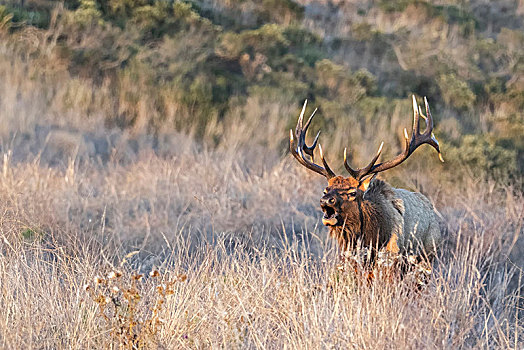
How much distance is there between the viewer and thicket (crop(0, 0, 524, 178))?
12750 millimetres

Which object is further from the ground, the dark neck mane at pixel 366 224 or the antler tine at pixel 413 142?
the antler tine at pixel 413 142

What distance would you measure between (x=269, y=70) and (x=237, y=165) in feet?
20.4

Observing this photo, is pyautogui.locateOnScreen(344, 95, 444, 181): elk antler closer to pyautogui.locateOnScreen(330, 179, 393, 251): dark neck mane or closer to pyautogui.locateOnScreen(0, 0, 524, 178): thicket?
pyautogui.locateOnScreen(330, 179, 393, 251): dark neck mane

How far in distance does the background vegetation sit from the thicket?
0.05 meters

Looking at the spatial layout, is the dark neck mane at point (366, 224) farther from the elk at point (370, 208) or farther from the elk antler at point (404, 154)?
the elk antler at point (404, 154)

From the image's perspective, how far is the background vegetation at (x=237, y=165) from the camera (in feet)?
14.7

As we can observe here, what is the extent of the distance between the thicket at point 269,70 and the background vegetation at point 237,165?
5 cm

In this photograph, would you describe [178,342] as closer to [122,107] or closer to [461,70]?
[122,107]

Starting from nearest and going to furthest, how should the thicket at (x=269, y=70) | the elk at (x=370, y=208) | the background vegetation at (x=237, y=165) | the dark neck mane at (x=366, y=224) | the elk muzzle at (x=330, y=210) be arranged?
the background vegetation at (x=237, y=165)
the elk muzzle at (x=330, y=210)
the elk at (x=370, y=208)
the dark neck mane at (x=366, y=224)
the thicket at (x=269, y=70)

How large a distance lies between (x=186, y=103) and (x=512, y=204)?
6333mm

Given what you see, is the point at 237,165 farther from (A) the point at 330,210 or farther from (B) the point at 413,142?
(A) the point at 330,210

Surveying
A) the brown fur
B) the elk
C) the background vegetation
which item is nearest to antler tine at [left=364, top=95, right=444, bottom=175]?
the elk

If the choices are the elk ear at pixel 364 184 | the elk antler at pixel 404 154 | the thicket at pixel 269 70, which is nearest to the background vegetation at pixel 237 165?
the thicket at pixel 269 70

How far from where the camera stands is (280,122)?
13.2 meters
